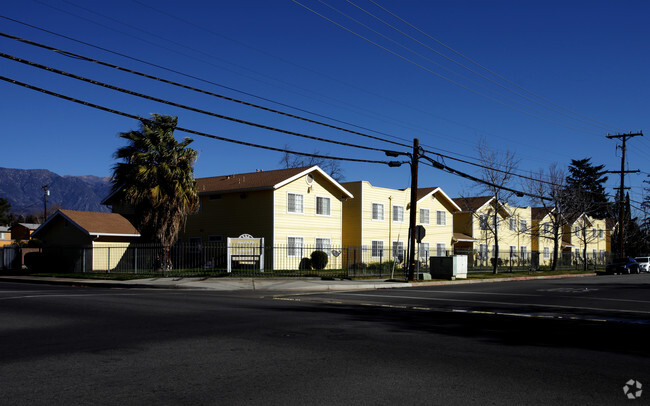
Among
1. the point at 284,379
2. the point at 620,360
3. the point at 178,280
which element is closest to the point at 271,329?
the point at 284,379

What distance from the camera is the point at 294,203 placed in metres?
39.3

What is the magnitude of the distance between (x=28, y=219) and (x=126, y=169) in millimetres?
111775

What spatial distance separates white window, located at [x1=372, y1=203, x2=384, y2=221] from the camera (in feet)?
147

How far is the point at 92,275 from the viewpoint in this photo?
31.4 m

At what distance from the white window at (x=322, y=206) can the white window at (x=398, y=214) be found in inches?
277

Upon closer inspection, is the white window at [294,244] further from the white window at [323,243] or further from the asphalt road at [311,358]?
the asphalt road at [311,358]

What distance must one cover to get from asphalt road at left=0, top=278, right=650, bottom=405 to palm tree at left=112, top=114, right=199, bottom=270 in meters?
20.3

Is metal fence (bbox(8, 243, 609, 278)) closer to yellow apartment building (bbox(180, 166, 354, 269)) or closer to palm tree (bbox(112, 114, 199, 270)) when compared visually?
yellow apartment building (bbox(180, 166, 354, 269))

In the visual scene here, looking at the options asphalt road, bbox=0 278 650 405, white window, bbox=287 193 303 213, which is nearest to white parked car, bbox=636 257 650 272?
white window, bbox=287 193 303 213

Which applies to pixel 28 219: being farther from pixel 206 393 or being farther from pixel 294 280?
pixel 206 393

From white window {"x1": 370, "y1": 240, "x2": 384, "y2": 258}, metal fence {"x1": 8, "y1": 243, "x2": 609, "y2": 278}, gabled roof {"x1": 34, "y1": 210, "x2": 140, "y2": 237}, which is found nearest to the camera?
metal fence {"x1": 8, "y1": 243, "x2": 609, "y2": 278}

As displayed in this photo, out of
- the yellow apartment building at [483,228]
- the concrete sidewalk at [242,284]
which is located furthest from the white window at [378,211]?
the concrete sidewalk at [242,284]

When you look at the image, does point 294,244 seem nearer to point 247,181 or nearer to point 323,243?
point 323,243

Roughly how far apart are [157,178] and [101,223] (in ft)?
19.3
